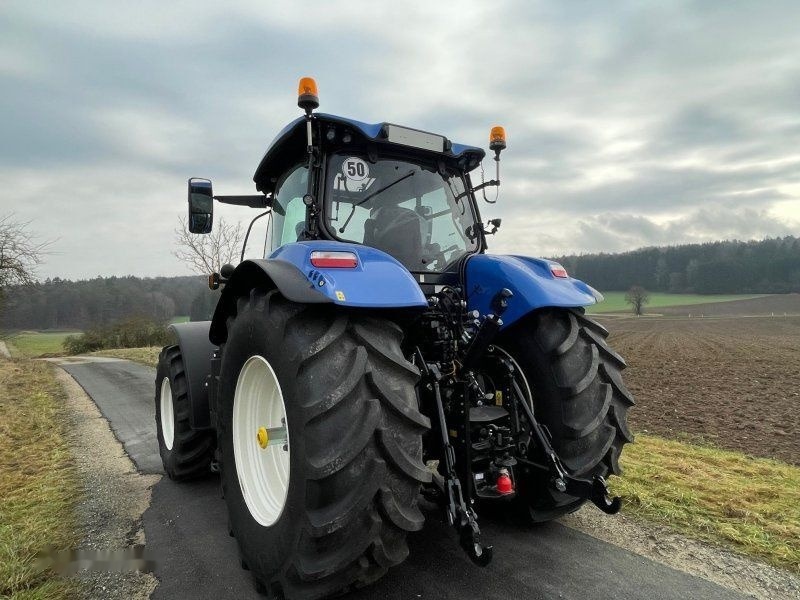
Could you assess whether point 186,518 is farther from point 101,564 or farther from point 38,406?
point 38,406

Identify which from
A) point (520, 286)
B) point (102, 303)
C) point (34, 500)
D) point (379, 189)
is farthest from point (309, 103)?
point (102, 303)

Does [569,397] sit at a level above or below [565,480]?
above

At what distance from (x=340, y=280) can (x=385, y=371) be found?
0.43m

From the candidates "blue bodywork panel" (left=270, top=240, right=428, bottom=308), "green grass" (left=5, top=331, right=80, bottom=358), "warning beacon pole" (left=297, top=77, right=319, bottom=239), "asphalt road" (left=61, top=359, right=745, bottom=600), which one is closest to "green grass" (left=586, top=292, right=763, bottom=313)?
"green grass" (left=5, top=331, right=80, bottom=358)

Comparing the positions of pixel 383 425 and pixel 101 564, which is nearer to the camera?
pixel 383 425

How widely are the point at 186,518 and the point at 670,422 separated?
6.81m

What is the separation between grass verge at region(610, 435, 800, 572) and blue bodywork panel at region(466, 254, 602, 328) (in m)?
1.44

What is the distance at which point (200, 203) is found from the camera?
3791 mm

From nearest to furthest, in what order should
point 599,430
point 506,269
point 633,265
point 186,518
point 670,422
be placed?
point 599,430
point 506,269
point 186,518
point 670,422
point 633,265

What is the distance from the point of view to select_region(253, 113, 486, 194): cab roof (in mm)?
2900

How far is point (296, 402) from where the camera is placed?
6.49 feet

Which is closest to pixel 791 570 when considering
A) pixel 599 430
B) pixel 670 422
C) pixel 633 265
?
pixel 599 430

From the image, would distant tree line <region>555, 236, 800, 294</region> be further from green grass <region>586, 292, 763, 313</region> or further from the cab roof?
the cab roof

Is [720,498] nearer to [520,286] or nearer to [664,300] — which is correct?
[520,286]
